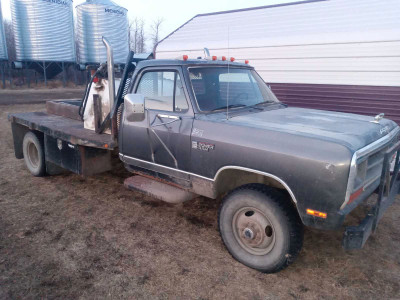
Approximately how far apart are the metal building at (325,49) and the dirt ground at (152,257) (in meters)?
3.10

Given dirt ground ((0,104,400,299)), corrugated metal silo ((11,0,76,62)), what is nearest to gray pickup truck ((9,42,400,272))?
dirt ground ((0,104,400,299))

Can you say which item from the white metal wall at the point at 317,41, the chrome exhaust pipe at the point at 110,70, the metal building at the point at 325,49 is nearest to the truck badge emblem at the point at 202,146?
the chrome exhaust pipe at the point at 110,70

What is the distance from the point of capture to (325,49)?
7223mm

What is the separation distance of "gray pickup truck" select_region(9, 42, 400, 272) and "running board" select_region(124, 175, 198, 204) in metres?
0.01

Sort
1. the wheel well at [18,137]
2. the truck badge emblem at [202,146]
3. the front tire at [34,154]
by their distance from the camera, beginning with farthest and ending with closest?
the wheel well at [18,137] < the front tire at [34,154] < the truck badge emblem at [202,146]

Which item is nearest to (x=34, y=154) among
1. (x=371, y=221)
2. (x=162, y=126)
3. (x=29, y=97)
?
(x=162, y=126)

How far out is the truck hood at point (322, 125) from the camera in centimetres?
282

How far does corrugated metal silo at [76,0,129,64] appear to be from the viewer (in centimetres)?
2635

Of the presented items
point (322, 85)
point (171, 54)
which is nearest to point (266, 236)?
point (322, 85)

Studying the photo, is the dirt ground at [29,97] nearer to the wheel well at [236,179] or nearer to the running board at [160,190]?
the running board at [160,190]

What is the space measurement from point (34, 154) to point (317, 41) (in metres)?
6.49

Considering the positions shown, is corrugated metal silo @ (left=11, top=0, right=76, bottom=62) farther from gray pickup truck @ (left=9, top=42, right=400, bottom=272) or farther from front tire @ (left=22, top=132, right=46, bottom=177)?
gray pickup truck @ (left=9, top=42, right=400, bottom=272)

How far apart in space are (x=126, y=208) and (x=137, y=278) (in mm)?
1710

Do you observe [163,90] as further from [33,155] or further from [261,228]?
[33,155]
